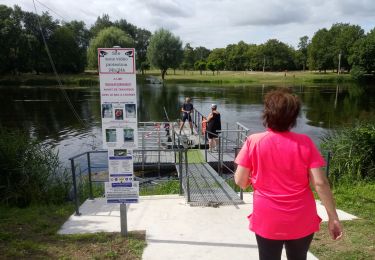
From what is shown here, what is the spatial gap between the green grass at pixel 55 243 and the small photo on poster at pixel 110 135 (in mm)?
1233

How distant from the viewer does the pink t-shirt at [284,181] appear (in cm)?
238

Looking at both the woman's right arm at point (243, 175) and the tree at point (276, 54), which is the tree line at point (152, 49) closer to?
the tree at point (276, 54)

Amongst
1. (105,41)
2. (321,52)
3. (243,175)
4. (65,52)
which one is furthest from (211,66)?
(243,175)

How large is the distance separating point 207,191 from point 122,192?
2.58 metres

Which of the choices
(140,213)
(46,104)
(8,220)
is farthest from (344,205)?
(46,104)

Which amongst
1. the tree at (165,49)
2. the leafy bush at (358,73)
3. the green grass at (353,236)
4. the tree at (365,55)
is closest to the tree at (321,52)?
the tree at (365,55)

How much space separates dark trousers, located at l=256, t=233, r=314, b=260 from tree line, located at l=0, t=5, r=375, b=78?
34739mm

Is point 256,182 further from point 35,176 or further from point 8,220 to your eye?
point 35,176

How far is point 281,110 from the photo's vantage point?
2.40 meters

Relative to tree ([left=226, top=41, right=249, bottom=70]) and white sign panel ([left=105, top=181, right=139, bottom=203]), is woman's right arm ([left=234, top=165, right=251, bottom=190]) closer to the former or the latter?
white sign panel ([left=105, top=181, right=139, bottom=203])

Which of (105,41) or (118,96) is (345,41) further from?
(118,96)

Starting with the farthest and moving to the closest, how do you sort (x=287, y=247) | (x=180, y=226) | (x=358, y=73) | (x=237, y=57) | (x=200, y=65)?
(x=237, y=57)
(x=200, y=65)
(x=358, y=73)
(x=180, y=226)
(x=287, y=247)

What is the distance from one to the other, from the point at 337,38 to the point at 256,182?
327 ft

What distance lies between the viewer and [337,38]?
9275 centimetres
